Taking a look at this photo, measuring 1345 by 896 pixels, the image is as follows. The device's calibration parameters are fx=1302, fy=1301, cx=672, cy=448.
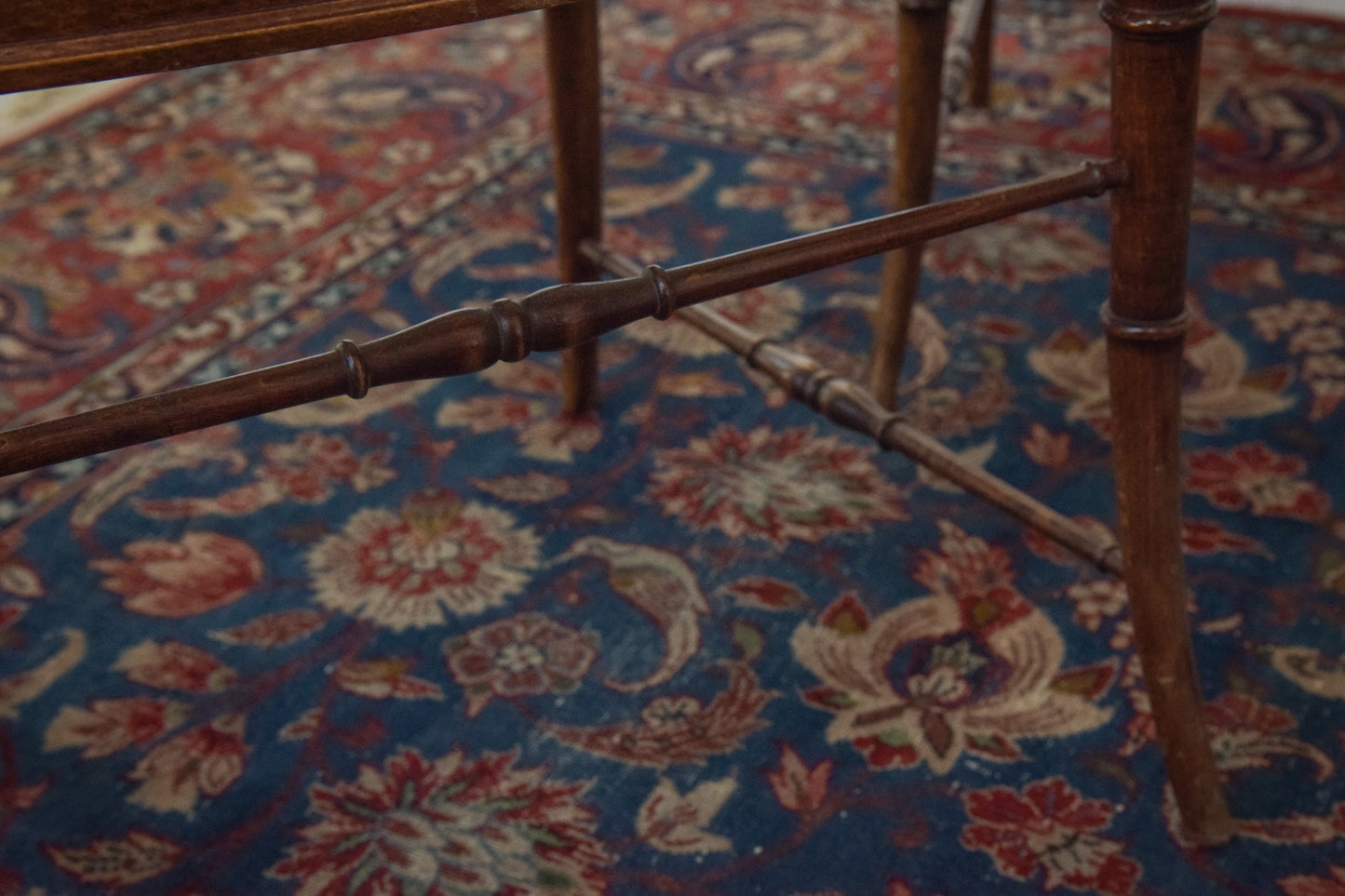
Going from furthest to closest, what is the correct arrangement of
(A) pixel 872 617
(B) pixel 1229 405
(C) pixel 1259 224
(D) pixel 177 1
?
(C) pixel 1259 224
(B) pixel 1229 405
(A) pixel 872 617
(D) pixel 177 1

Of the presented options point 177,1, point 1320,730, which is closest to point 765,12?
point 1320,730

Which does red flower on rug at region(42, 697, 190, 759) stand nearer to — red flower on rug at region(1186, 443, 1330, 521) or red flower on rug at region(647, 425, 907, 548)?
red flower on rug at region(647, 425, 907, 548)

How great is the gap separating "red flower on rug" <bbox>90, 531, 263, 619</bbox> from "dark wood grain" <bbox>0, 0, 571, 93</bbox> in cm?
67

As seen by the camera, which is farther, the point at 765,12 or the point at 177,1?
the point at 765,12

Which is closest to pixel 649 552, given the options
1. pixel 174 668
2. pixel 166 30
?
pixel 174 668

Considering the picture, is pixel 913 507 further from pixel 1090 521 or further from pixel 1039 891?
pixel 1039 891

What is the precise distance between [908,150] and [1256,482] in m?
0.41

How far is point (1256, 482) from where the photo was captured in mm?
1112

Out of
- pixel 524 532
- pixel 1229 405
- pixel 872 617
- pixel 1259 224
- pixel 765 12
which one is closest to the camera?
pixel 872 617

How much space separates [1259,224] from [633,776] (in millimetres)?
1009

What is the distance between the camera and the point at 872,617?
1002 mm

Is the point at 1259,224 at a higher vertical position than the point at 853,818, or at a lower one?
higher

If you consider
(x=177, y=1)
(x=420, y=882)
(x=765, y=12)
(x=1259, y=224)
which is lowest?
(x=420, y=882)

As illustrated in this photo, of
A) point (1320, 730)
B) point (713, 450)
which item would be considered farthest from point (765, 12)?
point (1320, 730)
